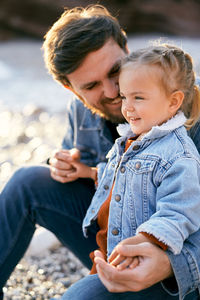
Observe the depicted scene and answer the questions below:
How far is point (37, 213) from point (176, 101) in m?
0.90

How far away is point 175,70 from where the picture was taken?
1.60 meters

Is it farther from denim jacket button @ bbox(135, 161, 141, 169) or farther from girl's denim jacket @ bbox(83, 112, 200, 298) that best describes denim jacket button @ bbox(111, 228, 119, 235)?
denim jacket button @ bbox(135, 161, 141, 169)

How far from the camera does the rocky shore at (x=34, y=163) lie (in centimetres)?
250

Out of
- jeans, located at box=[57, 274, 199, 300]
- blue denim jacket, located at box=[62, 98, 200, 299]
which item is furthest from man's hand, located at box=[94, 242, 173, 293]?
blue denim jacket, located at box=[62, 98, 200, 299]

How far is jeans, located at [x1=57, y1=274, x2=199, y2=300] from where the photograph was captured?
153cm

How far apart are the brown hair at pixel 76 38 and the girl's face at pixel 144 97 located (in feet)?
1.51

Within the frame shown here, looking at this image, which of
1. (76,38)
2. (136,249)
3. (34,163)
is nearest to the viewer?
(136,249)

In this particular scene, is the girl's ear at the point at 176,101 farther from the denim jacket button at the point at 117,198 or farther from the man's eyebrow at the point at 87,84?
the man's eyebrow at the point at 87,84

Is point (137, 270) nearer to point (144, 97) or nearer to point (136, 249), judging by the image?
point (136, 249)

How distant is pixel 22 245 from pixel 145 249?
3.09ft

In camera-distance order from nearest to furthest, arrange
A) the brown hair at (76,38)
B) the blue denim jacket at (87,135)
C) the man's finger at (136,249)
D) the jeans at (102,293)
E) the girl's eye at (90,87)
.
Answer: the man's finger at (136,249) < the jeans at (102,293) < the brown hair at (76,38) < the girl's eye at (90,87) < the blue denim jacket at (87,135)

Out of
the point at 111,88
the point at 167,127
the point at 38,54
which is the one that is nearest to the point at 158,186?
the point at 167,127

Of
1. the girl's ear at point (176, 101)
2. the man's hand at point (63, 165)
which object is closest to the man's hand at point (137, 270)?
the girl's ear at point (176, 101)

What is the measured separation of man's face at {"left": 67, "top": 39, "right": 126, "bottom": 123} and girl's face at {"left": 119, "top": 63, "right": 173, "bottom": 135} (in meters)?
0.42
